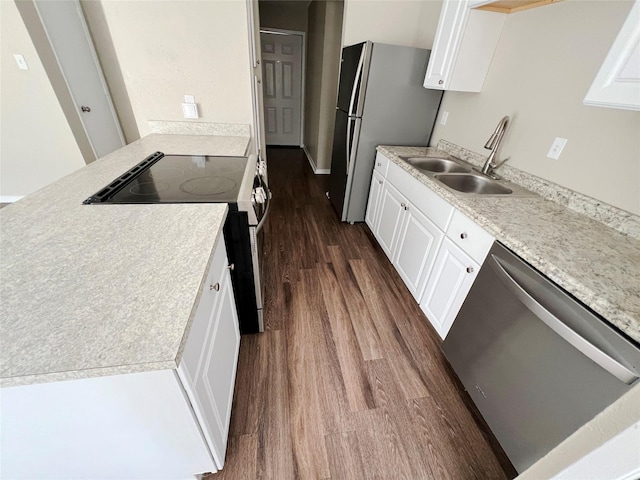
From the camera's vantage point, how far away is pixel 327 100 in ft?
12.6

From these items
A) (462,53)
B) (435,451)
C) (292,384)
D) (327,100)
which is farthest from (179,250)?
(327,100)

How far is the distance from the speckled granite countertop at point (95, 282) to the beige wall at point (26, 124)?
2.24 m

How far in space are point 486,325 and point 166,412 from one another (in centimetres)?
127

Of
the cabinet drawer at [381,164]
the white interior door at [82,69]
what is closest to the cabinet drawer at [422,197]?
the cabinet drawer at [381,164]

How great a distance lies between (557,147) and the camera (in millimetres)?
1473

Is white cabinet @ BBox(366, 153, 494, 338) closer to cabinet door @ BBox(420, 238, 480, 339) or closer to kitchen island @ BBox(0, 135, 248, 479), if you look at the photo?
cabinet door @ BBox(420, 238, 480, 339)

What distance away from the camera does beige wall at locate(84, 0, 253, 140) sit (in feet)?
5.79

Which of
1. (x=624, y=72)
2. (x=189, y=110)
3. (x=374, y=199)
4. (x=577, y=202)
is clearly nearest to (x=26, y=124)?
(x=189, y=110)

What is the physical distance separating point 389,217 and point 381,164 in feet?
1.70

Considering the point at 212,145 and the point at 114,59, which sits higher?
the point at 114,59

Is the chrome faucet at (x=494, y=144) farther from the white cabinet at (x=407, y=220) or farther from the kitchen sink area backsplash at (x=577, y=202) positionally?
the white cabinet at (x=407, y=220)

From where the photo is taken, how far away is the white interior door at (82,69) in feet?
7.24

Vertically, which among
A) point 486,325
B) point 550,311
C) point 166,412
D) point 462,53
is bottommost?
point 486,325

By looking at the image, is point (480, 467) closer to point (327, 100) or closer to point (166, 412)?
point (166, 412)
